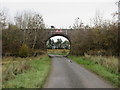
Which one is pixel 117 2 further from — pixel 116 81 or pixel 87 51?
pixel 87 51

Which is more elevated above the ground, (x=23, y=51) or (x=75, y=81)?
(x=23, y=51)

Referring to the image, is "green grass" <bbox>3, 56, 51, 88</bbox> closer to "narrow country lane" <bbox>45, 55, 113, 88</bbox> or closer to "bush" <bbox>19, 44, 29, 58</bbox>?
"narrow country lane" <bbox>45, 55, 113, 88</bbox>

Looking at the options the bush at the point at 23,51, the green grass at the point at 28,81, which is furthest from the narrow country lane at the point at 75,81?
the bush at the point at 23,51

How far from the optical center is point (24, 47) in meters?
26.9

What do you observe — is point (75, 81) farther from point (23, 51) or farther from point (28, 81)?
point (23, 51)

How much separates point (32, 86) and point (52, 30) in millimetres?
38207

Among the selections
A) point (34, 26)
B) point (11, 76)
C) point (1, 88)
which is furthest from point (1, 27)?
point (1, 88)

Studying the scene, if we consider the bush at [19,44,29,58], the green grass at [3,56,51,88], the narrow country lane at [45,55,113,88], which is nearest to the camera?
the green grass at [3,56,51,88]

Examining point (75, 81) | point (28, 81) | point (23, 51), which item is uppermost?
point (23, 51)

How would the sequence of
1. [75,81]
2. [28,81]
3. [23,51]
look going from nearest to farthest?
[28,81] → [75,81] → [23,51]

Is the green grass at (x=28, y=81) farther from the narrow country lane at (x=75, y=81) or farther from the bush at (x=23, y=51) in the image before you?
the bush at (x=23, y=51)

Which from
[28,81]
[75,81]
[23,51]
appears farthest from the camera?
[23,51]

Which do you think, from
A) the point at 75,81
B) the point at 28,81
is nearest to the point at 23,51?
the point at 28,81

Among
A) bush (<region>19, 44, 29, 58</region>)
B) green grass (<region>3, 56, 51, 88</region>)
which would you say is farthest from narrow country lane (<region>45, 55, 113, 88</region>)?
bush (<region>19, 44, 29, 58</region>)
